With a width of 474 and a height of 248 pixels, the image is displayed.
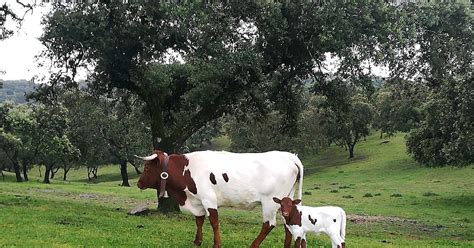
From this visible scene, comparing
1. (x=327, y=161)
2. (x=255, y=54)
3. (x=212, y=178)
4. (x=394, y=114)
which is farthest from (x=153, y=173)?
(x=327, y=161)

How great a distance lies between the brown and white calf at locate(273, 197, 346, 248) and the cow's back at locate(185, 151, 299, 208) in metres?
1.32

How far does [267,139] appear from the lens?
77.9 meters

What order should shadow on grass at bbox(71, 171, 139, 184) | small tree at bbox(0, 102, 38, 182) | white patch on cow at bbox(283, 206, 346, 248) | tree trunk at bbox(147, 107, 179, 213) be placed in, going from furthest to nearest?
shadow on grass at bbox(71, 171, 139, 184), small tree at bbox(0, 102, 38, 182), tree trunk at bbox(147, 107, 179, 213), white patch on cow at bbox(283, 206, 346, 248)

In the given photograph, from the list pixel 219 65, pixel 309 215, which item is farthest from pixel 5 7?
pixel 309 215

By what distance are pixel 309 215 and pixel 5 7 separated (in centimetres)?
2061

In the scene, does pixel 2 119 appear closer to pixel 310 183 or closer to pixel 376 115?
pixel 310 183

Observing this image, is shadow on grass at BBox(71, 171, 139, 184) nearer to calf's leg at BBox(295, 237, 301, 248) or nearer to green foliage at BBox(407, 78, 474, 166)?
green foliage at BBox(407, 78, 474, 166)

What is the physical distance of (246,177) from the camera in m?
13.8

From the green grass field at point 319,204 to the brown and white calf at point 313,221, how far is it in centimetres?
337

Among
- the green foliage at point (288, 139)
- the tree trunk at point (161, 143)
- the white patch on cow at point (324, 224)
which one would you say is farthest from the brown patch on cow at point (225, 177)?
the green foliage at point (288, 139)

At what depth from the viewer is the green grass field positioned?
16.2 meters

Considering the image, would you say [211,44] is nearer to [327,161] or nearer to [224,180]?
[224,180]

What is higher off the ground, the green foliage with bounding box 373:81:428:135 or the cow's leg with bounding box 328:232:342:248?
the green foliage with bounding box 373:81:428:135

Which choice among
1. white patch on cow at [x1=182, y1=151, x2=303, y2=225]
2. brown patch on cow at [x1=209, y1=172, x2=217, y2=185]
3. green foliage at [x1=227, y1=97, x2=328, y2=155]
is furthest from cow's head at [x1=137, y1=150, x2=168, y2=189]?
green foliage at [x1=227, y1=97, x2=328, y2=155]
